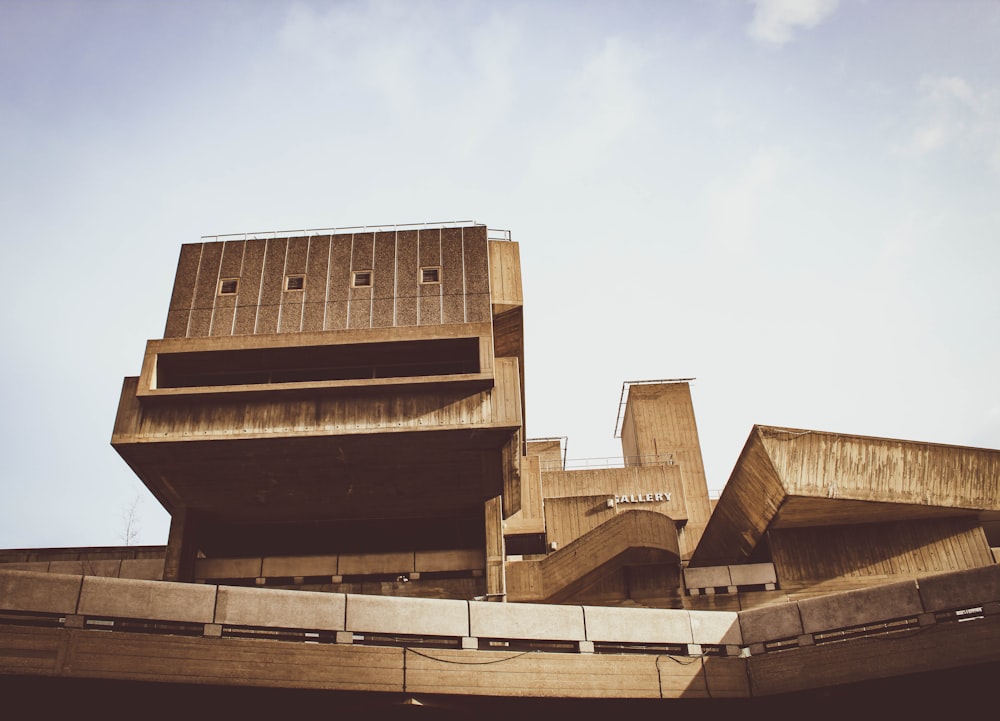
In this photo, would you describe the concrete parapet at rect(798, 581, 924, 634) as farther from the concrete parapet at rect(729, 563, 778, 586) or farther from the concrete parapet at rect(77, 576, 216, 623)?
the concrete parapet at rect(729, 563, 778, 586)

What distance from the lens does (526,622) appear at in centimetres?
1441

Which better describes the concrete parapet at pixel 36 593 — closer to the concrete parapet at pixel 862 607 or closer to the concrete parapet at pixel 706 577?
the concrete parapet at pixel 862 607

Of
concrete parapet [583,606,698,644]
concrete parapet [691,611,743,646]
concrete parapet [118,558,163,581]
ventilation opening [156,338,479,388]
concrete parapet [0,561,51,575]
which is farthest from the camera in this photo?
concrete parapet [0,561,51,575]

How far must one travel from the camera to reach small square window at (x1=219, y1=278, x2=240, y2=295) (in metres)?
30.0

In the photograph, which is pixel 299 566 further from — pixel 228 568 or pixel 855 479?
pixel 855 479

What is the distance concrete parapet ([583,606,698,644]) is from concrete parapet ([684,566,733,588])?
14.5 metres

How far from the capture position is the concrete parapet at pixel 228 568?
1184 inches

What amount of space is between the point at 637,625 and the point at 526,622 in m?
2.11

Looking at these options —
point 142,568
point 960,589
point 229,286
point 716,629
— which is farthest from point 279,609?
point 142,568

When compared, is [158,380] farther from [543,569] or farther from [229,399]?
[543,569]

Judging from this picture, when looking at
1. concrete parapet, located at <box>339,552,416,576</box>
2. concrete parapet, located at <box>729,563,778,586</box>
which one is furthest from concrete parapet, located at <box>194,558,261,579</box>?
concrete parapet, located at <box>729,563,778,586</box>

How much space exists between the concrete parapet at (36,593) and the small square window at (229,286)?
59.6ft

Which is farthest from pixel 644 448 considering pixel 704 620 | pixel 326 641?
pixel 326 641

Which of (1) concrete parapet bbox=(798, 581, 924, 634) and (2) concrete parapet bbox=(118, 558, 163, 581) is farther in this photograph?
(2) concrete parapet bbox=(118, 558, 163, 581)
